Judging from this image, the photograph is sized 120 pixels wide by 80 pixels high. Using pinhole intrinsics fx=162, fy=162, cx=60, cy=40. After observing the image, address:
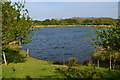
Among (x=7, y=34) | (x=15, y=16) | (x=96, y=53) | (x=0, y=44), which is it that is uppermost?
(x=15, y=16)

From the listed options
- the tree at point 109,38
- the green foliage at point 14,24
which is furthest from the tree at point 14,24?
the tree at point 109,38

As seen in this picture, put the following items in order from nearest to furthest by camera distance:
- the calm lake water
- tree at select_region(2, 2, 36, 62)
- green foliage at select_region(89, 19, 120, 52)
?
green foliage at select_region(89, 19, 120, 52), tree at select_region(2, 2, 36, 62), the calm lake water

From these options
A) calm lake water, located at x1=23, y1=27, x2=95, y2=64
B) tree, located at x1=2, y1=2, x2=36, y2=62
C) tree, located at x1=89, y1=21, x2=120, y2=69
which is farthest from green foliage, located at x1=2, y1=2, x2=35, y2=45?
calm lake water, located at x1=23, y1=27, x2=95, y2=64

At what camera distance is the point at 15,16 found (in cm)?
1672

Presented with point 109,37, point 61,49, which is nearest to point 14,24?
point 109,37

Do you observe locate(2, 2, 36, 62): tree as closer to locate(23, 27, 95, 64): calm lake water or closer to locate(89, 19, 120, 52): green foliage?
locate(89, 19, 120, 52): green foliage

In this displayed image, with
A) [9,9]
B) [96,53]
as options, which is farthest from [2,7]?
[96,53]

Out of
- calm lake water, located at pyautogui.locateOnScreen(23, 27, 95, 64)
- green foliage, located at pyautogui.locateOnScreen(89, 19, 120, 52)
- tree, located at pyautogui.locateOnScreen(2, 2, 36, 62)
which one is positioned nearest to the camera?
green foliage, located at pyautogui.locateOnScreen(89, 19, 120, 52)

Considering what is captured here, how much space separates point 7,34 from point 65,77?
7334 millimetres

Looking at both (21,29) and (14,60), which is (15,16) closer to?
(21,29)

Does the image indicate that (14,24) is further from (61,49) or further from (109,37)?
(61,49)

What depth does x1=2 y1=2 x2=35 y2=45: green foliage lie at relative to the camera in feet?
51.2

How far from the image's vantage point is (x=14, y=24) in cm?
1597

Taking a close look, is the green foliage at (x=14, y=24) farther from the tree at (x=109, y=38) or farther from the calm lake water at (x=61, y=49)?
the calm lake water at (x=61, y=49)
